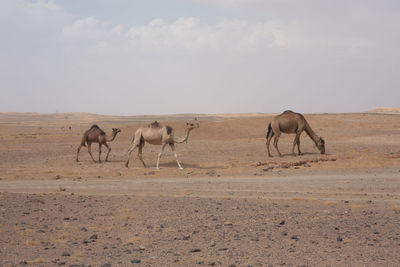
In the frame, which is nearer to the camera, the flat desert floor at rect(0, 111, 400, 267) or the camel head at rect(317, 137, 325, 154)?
the flat desert floor at rect(0, 111, 400, 267)

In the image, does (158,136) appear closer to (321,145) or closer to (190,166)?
(190,166)

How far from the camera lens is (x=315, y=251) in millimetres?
7570

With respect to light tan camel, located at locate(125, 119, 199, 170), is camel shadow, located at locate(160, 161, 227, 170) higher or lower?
lower

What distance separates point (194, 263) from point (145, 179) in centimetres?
1081

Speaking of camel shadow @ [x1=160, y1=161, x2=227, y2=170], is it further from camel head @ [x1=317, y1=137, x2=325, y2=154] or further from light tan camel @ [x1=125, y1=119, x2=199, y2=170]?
camel head @ [x1=317, y1=137, x2=325, y2=154]

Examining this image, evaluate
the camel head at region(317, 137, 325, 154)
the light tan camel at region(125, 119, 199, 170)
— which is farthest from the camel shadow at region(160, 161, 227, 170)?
the camel head at region(317, 137, 325, 154)

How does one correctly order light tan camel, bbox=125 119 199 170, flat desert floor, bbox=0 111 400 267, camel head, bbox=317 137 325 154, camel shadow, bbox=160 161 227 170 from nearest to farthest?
flat desert floor, bbox=0 111 400 267 → light tan camel, bbox=125 119 199 170 → camel shadow, bbox=160 161 227 170 → camel head, bbox=317 137 325 154

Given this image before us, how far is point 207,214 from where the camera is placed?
1038 centimetres

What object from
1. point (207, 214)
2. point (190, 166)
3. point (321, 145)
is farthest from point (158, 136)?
point (207, 214)

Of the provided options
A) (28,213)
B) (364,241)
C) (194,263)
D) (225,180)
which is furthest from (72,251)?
(225,180)

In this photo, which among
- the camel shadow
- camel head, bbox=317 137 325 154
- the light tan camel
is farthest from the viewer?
camel head, bbox=317 137 325 154

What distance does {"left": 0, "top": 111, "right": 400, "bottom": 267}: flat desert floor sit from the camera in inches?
294

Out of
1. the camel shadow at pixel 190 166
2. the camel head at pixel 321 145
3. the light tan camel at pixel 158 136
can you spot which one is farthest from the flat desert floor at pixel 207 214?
the camel head at pixel 321 145

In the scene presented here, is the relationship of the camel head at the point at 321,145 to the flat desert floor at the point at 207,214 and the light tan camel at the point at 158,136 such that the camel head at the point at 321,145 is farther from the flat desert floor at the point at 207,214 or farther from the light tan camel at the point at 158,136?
the light tan camel at the point at 158,136
